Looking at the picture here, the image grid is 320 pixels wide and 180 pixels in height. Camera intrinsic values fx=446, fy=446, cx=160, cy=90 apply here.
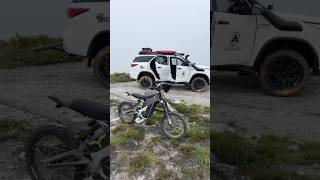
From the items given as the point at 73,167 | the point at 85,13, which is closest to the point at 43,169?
the point at 73,167

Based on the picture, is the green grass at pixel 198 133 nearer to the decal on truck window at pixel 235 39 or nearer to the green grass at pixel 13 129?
the decal on truck window at pixel 235 39

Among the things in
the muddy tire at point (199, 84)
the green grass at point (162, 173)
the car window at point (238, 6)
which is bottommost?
the green grass at point (162, 173)

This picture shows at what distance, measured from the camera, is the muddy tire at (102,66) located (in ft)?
9.96

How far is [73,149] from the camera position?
322 centimetres

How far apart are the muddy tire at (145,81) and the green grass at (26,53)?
4.13 ft

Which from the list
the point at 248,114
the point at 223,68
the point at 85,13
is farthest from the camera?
the point at 248,114

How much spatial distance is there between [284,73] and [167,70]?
1726 mm

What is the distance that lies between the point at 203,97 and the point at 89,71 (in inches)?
45.7

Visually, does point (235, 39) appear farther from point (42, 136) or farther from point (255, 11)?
point (42, 136)

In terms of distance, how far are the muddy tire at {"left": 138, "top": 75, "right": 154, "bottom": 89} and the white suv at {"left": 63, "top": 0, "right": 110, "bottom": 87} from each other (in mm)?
508

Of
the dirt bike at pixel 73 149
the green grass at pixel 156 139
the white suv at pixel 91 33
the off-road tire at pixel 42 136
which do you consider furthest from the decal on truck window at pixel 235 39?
the off-road tire at pixel 42 136

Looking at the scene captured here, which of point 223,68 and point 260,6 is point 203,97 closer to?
point 223,68

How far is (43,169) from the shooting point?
3455mm

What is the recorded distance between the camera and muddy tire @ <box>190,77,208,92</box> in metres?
2.49
